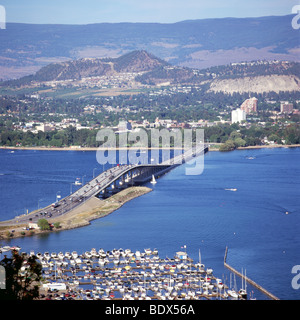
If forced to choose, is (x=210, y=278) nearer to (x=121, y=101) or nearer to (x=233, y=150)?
(x=233, y=150)

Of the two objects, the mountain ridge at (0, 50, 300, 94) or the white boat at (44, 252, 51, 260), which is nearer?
the white boat at (44, 252, 51, 260)

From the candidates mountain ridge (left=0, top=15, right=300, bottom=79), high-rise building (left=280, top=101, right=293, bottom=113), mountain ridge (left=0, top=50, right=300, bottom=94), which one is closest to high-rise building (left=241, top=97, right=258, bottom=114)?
high-rise building (left=280, top=101, right=293, bottom=113)

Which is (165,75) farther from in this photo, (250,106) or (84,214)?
(84,214)

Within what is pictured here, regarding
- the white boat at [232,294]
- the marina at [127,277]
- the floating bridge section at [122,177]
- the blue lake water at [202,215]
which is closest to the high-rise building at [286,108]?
the blue lake water at [202,215]

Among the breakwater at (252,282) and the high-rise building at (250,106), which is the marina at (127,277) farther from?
the high-rise building at (250,106)

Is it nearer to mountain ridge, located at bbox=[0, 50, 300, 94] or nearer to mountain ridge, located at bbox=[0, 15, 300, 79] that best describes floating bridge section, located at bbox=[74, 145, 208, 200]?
mountain ridge, located at bbox=[0, 50, 300, 94]

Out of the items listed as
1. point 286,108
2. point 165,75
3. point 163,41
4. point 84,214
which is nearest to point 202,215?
point 84,214
